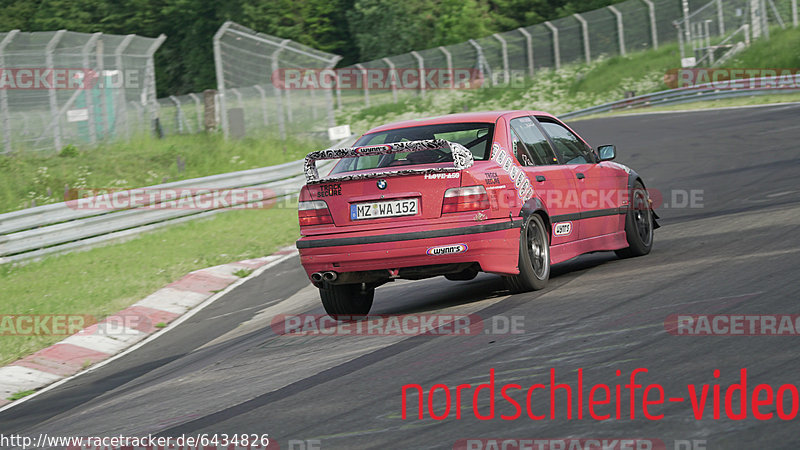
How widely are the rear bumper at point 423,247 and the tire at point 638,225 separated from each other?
7.09ft

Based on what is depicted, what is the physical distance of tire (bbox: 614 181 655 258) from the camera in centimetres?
962

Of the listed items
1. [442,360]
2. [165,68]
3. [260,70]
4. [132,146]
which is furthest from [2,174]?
[165,68]

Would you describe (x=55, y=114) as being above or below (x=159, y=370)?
above

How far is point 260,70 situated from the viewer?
24.6 m

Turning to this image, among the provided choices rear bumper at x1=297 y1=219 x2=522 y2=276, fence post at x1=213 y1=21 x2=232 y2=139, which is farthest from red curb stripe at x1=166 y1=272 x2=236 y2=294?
fence post at x1=213 y1=21 x2=232 y2=139

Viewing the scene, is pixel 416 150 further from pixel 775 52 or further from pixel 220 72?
pixel 775 52

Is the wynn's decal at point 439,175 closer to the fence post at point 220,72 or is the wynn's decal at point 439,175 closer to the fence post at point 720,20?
the fence post at point 220,72

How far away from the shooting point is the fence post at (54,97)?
766 inches

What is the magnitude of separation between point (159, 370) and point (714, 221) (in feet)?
20.5

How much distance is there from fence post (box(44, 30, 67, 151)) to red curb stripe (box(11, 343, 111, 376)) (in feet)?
37.2

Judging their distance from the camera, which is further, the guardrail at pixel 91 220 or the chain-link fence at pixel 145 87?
the chain-link fence at pixel 145 87

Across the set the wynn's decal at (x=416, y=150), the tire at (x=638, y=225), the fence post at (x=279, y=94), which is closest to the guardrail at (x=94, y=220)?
the fence post at (x=279, y=94)

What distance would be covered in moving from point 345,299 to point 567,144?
2526mm

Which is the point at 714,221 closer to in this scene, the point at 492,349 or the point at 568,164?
the point at 568,164
